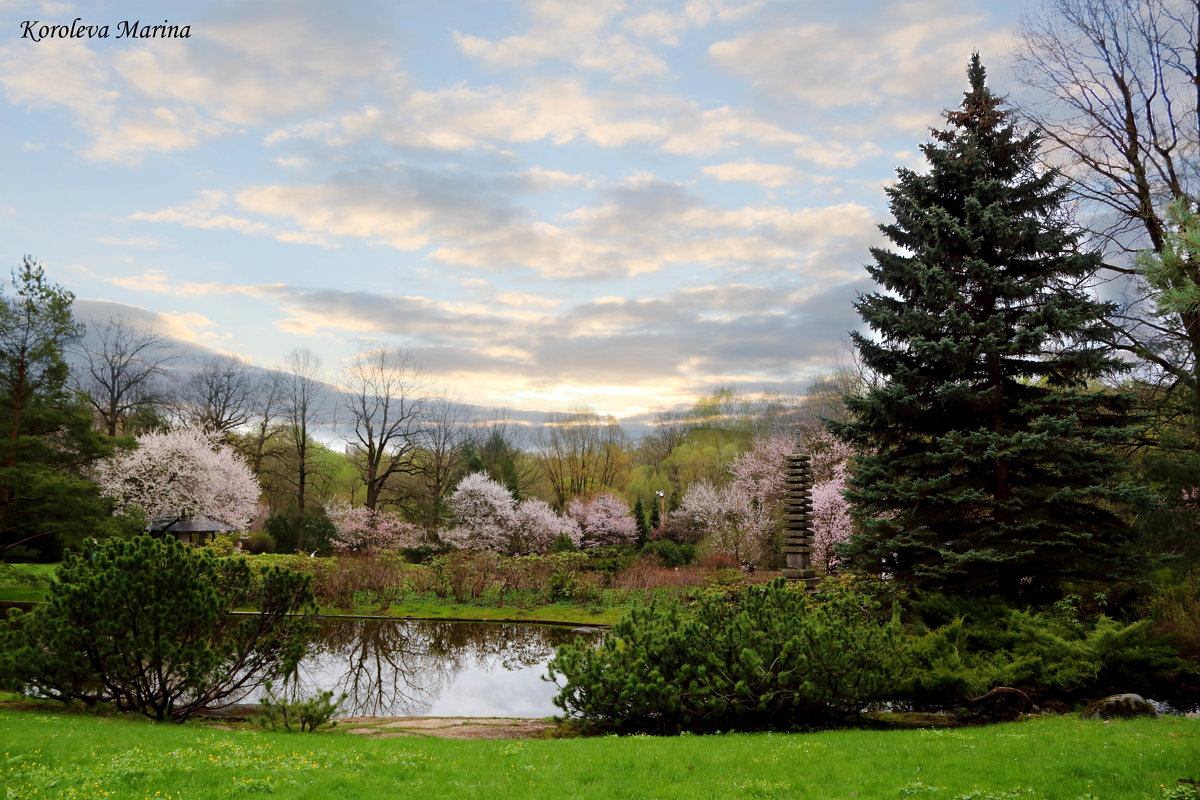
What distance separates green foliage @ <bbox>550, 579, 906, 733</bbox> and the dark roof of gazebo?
887 inches

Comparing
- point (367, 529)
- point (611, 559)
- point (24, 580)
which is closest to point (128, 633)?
point (24, 580)

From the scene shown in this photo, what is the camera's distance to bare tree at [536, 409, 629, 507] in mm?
46188

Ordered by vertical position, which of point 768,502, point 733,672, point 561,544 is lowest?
point 561,544

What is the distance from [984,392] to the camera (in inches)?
444

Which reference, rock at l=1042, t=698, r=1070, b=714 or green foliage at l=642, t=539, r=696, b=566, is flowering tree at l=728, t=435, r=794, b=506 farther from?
rock at l=1042, t=698, r=1070, b=714

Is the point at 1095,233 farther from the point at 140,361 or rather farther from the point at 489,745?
the point at 140,361

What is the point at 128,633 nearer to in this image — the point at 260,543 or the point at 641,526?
the point at 260,543

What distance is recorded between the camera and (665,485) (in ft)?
147

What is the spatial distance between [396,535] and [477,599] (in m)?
13.2

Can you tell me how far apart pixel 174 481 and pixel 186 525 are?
173 centimetres

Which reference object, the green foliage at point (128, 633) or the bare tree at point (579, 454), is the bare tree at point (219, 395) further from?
the green foliage at point (128, 633)

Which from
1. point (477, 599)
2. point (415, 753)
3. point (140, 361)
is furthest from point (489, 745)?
point (140, 361)

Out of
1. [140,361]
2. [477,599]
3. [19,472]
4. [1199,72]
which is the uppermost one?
[1199,72]

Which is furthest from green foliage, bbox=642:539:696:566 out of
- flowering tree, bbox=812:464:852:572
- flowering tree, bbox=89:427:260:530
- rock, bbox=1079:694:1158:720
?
rock, bbox=1079:694:1158:720
